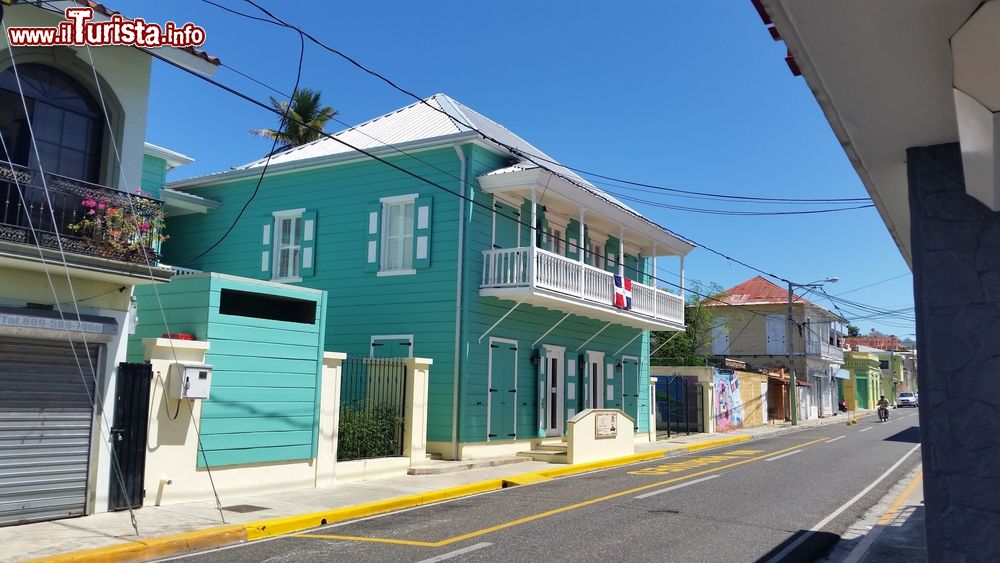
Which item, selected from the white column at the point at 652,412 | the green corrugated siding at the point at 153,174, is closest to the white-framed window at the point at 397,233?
the green corrugated siding at the point at 153,174

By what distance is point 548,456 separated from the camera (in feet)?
62.6

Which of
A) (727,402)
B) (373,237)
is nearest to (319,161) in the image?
(373,237)

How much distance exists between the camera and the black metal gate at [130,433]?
10602 mm

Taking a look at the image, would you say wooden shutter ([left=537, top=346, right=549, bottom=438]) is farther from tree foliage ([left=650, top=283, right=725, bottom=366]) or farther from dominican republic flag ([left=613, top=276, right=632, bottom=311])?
tree foliage ([left=650, top=283, right=725, bottom=366])

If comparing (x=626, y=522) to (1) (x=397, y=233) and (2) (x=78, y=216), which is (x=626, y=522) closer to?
(2) (x=78, y=216)

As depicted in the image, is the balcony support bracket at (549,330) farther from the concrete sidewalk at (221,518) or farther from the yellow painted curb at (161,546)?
the yellow painted curb at (161,546)

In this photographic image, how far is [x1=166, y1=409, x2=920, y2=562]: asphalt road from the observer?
8289mm

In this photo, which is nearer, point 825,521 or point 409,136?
point 825,521

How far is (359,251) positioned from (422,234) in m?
2.08

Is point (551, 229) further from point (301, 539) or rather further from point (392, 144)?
point (301, 539)

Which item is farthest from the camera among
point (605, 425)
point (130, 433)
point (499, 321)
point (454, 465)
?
point (605, 425)

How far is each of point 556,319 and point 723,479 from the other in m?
7.89

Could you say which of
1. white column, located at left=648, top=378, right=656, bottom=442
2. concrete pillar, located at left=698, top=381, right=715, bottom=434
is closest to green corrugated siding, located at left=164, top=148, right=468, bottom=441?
white column, located at left=648, top=378, right=656, bottom=442

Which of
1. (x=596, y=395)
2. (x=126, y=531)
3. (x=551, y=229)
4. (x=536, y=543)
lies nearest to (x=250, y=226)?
(x=551, y=229)
